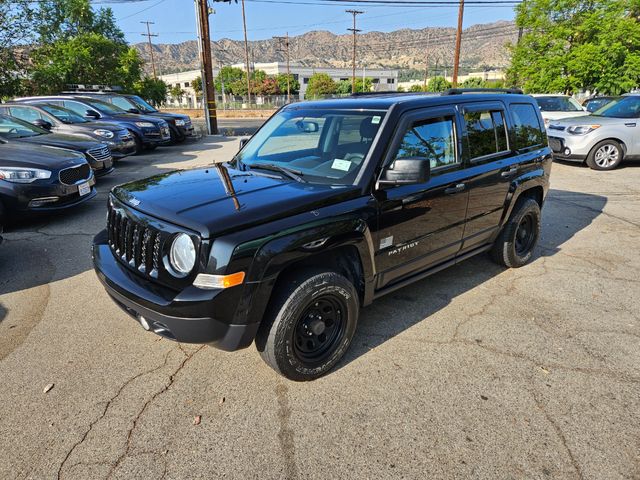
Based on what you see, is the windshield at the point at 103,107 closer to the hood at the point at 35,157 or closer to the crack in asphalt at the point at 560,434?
the hood at the point at 35,157

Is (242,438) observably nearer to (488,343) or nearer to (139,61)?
(488,343)

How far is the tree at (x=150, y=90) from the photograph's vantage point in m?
25.9

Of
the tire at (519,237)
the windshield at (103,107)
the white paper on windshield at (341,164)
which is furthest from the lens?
the windshield at (103,107)

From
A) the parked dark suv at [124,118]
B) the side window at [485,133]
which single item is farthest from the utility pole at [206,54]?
the side window at [485,133]

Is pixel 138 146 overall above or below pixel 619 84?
below

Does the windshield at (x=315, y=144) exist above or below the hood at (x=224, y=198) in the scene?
above

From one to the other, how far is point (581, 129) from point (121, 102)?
14172 millimetres

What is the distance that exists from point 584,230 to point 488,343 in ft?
12.7

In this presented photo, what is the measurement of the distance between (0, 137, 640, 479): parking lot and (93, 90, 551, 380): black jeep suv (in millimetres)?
394

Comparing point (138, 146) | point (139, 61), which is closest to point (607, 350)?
point (138, 146)

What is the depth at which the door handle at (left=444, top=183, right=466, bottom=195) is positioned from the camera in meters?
3.52

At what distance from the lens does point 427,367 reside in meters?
3.03

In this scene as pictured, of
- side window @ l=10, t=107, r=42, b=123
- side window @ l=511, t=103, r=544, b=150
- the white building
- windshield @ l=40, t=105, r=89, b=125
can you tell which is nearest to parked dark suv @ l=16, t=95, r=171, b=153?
windshield @ l=40, t=105, r=89, b=125

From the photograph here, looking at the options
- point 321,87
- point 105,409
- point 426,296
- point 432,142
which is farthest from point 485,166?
point 321,87
